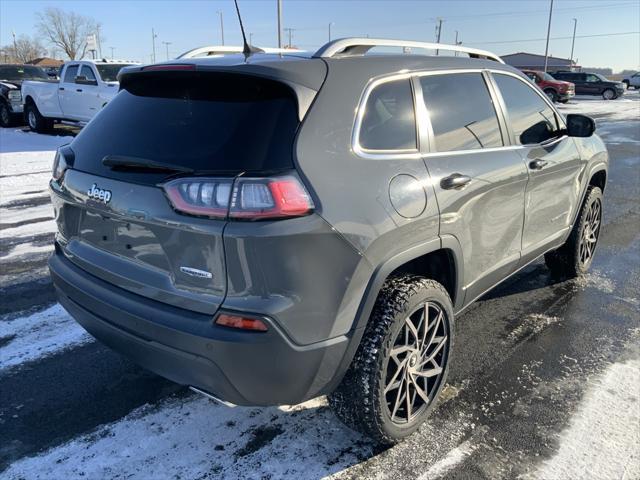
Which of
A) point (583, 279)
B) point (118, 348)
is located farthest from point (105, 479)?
point (583, 279)

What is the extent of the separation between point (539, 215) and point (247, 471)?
2.60 m

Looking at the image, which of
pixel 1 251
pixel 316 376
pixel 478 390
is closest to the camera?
pixel 316 376

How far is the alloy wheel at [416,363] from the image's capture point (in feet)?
8.64

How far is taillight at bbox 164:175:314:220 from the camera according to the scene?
80.9 inches

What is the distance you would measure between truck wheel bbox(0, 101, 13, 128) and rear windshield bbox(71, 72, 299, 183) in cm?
1660

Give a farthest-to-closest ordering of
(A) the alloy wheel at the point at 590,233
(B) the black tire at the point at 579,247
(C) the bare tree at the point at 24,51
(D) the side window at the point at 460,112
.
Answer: (C) the bare tree at the point at 24,51 → (A) the alloy wheel at the point at 590,233 → (B) the black tire at the point at 579,247 → (D) the side window at the point at 460,112

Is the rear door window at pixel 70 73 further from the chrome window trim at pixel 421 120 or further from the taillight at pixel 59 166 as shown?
the chrome window trim at pixel 421 120

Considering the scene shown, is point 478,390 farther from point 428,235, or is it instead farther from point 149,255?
point 149,255

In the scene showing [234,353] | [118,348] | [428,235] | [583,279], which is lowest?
[583,279]

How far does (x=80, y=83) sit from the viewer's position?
13.2m

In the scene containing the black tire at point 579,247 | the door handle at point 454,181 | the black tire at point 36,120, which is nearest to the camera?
the door handle at point 454,181

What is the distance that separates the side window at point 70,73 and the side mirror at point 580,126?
12955mm

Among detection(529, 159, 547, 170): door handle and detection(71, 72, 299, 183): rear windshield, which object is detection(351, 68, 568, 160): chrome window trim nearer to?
detection(529, 159, 547, 170): door handle

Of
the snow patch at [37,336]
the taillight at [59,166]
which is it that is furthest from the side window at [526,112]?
the snow patch at [37,336]
